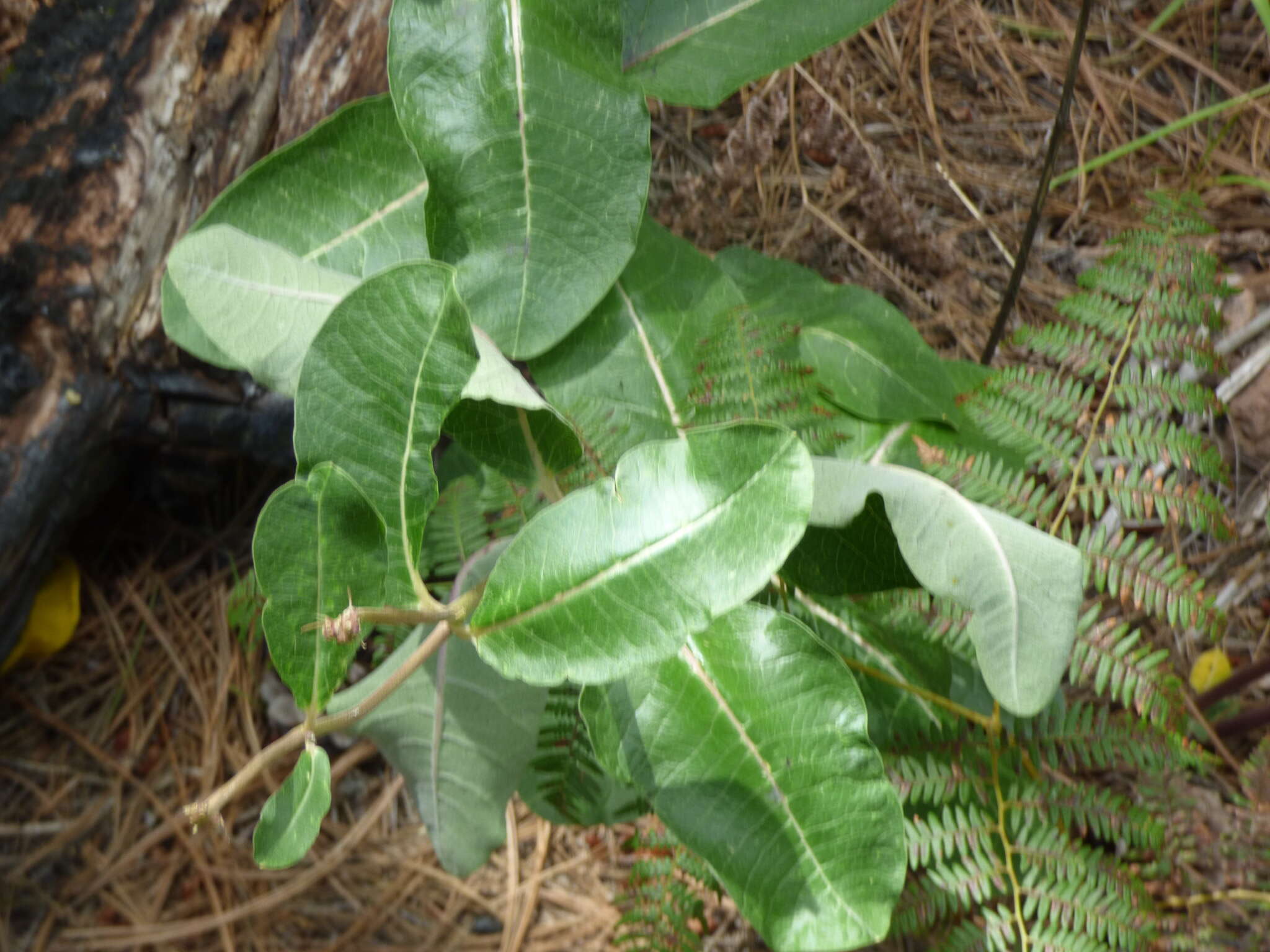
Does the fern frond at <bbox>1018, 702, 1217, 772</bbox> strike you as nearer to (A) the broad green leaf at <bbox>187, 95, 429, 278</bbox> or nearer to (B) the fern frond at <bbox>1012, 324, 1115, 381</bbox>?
(B) the fern frond at <bbox>1012, 324, 1115, 381</bbox>

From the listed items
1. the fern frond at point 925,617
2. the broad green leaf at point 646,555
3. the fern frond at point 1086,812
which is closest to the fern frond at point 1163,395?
the fern frond at point 925,617

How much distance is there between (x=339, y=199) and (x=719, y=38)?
481 mm

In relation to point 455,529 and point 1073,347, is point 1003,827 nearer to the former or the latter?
point 1073,347

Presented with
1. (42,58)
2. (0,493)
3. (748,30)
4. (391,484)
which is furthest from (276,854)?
(42,58)

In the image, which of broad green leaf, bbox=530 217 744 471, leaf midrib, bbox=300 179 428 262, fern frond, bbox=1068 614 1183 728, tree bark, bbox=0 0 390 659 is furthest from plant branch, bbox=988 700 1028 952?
tree bark, bbox=0 0 390 659

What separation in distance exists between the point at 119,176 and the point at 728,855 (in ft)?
3.80

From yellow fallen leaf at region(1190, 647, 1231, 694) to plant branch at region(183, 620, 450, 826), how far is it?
45.0 inches

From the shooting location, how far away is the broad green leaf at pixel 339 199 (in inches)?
40.3

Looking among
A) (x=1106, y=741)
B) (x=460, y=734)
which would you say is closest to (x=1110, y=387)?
(x=1106, y=741)

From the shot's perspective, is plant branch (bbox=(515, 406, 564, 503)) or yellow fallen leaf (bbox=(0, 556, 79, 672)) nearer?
plant branch (bbox=(515, 406, 564, 503))

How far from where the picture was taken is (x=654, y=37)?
1041 millimetres

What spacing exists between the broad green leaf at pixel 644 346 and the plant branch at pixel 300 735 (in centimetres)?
34

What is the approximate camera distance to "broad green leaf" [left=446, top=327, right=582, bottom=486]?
0.84 metres

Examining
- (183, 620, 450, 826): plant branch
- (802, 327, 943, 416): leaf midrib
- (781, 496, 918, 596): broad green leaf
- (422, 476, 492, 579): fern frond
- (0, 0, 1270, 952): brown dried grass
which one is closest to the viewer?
(183, 620, 450, 826): plant branch
